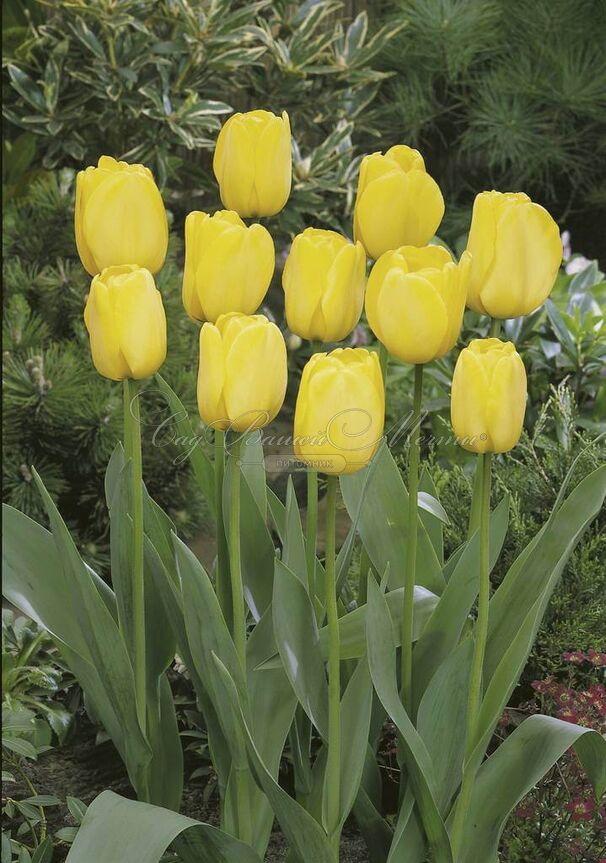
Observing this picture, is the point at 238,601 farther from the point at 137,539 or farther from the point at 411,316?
the point at 411,316

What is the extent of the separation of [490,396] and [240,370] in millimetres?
161

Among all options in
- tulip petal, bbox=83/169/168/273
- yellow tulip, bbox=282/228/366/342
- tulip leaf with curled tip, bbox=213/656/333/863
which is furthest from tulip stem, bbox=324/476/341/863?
tulip petal, bbox=83/169/168/273

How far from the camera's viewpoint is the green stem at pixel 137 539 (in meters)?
0.79

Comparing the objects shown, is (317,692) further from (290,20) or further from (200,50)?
(290,20)

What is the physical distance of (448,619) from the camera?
850 mm

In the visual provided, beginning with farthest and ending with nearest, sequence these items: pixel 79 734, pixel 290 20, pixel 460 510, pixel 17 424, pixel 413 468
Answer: pixel 290 20
pixel 17 424
pixel 460 510
pixel 79 734
pixel 413 468

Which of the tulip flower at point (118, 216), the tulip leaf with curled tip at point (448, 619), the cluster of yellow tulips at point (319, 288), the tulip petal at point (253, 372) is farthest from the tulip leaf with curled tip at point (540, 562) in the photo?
the tulip flower at point (118, 216)

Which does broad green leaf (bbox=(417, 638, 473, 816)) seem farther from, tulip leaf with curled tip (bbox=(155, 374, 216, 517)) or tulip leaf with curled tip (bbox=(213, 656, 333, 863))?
tulip leaf with curled tip (bbox=(155, 374, 216, 517))

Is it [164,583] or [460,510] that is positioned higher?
[164,583]

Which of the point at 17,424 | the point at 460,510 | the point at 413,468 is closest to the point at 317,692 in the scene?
the point at 413,468

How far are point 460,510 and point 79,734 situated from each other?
0.57m

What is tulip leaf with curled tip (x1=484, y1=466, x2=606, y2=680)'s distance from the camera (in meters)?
0.80

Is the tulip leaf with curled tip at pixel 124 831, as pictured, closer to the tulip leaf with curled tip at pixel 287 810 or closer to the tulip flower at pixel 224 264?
the tulip leaf with curled tip at pixel 287 810

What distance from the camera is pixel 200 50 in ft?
8.05
